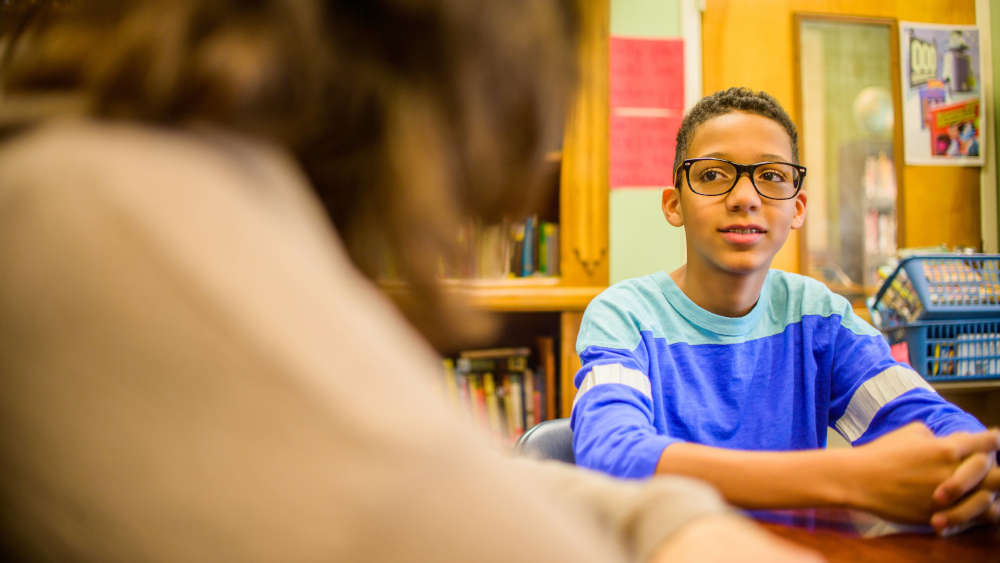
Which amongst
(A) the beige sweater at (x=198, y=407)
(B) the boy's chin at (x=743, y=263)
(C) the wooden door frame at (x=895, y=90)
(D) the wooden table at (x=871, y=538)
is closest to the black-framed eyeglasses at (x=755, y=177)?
(B) the boy's chin at (x=743, y=263)

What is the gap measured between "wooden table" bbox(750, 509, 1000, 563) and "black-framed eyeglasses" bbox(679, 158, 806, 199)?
1.93 feet

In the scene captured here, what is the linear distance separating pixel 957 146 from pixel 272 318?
2.62 metres

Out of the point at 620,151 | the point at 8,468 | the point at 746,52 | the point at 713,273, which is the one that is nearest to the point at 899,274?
the point at 713,273

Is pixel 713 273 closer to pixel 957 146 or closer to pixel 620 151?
pixel 620 151

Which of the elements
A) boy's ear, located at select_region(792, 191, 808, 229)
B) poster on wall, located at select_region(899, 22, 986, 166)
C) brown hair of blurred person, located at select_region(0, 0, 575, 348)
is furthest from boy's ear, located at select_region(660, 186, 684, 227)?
poster on wall, located at select_region(899, 22, 986, 166)

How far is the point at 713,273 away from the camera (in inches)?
42.7

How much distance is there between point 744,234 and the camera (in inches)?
40.8

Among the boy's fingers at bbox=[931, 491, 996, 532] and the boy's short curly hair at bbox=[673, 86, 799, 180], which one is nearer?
the boy's fingers at bbox=[931, 491, 996, 532]

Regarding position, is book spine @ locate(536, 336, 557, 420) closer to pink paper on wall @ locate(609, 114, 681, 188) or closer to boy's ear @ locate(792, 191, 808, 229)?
pink paper on wall @ locate(609, 114, 681, 188)

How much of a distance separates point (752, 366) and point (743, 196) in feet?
1.03

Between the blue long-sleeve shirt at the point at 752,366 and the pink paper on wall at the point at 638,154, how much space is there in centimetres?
78

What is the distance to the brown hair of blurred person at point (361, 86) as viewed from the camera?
0.24 m

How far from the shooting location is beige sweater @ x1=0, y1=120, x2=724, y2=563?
182mm

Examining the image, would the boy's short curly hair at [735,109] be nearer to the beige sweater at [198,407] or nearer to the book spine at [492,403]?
the book spine at [492,403]
